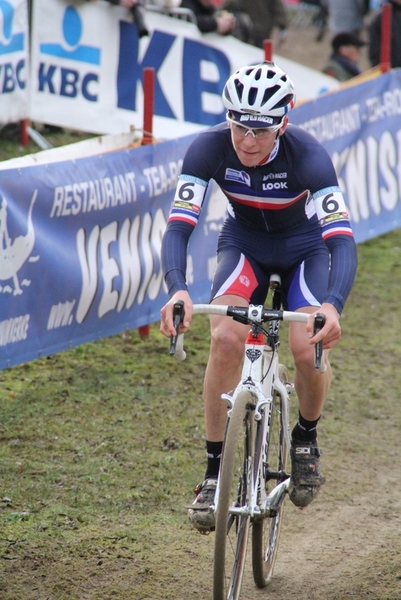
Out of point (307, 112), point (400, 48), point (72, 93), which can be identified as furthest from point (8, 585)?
point (400, 48)

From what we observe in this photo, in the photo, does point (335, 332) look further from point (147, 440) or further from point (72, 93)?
point (72, 93)

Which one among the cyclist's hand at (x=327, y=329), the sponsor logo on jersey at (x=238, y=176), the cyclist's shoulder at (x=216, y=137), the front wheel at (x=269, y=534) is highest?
the cyclist's shoulder at (x=216, y=137)

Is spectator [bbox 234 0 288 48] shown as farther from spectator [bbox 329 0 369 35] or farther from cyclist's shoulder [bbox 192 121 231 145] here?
cyclist's shoulder [bbox 192 121 231 145]

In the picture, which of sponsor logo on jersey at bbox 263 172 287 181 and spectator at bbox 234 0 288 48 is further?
spectator at bbox 234 0 288 48

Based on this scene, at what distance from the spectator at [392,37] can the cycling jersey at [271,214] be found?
832cm

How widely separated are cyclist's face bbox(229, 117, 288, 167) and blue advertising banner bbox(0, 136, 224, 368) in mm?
2156

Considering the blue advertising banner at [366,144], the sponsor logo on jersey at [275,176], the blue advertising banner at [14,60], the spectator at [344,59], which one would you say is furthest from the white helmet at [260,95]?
the spectator at [344,59]

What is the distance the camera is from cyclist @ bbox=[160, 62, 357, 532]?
4332 millimetres

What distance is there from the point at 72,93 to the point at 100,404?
185 inches

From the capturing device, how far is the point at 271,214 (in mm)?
4770

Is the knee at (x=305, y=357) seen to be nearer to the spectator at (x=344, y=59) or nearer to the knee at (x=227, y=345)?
the knee at (x=227, y=345)

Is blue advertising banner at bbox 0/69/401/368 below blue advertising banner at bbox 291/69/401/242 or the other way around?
below

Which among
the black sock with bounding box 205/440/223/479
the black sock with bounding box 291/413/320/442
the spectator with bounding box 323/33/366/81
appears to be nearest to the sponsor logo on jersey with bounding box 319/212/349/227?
the black sock with bounding box 291/413/320/442

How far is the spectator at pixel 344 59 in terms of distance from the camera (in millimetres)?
12555
